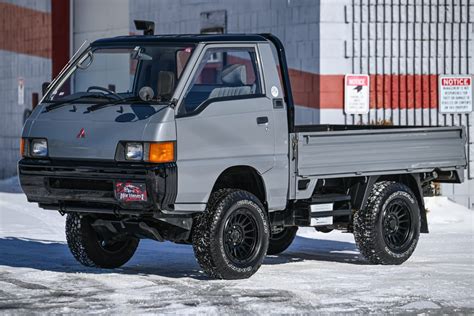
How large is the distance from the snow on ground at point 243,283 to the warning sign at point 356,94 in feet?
16.0

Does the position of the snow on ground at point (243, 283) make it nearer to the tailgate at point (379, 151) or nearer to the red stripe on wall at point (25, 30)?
the tailgate at point (379, 151)

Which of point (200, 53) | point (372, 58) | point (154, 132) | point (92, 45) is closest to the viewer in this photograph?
point (154, 132)

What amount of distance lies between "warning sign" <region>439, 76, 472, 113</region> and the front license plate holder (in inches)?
434

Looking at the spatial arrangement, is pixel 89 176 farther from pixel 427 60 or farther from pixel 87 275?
pixel 427 60

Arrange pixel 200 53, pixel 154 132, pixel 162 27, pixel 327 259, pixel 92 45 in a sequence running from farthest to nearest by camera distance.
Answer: pixel 162 27 < pixel 327 259 < pixel 92 45 < pixel 200 53 < pixel 154 132

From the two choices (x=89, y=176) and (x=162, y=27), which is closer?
(x=89, y=176)

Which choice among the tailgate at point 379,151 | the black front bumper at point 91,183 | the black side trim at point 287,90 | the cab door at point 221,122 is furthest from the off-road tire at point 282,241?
the black front bumper at point 91,183

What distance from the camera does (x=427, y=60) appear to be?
21047mm

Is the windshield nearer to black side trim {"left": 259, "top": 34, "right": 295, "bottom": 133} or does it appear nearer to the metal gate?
black side trim {"left": 259, "top": 34, "right": 295, "bottom": 133}

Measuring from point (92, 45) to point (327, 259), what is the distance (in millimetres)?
3697

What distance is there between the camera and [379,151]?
1333 cm

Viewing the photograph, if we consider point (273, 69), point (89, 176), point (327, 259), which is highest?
point (273, 69)

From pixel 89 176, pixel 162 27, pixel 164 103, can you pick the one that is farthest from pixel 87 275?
pixel 162 27

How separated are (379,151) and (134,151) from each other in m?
3.28
